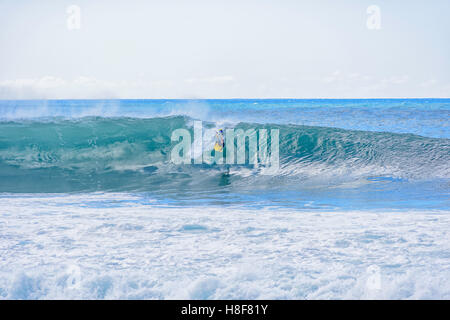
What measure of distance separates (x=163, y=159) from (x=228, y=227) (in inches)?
280

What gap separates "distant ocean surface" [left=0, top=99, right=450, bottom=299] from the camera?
11.1 ft

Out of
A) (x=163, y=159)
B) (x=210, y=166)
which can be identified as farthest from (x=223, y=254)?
(x=163, y=159)

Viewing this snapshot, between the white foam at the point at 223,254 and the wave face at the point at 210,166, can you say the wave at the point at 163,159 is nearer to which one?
the wave face at the point at 210,166

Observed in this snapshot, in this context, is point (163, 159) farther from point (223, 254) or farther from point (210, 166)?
point (223, 254)

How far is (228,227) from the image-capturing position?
4.94 meters

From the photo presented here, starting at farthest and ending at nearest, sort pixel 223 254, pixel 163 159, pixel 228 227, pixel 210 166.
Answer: pixel 163 159 → pixel 210 166 → pixel 228 227 → pixel 223 254

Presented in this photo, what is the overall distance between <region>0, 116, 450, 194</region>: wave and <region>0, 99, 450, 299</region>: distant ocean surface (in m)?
0.06

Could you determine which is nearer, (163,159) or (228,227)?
(228,227)

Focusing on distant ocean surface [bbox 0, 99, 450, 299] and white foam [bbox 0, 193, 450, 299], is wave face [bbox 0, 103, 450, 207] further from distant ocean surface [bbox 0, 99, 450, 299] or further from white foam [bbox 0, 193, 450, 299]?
white foam [bbox 0, 193, 450, 299]

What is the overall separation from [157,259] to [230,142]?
9.87 m

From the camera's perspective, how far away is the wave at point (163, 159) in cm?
903

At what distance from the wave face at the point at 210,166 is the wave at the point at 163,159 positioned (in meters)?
0.02

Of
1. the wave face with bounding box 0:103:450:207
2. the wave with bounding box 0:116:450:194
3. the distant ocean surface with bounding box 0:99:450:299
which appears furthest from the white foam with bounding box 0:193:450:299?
the wave with bounding box 0:116:450:194

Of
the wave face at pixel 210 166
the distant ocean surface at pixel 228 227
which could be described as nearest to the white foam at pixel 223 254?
the distant ocean surface at pixel 228 227
